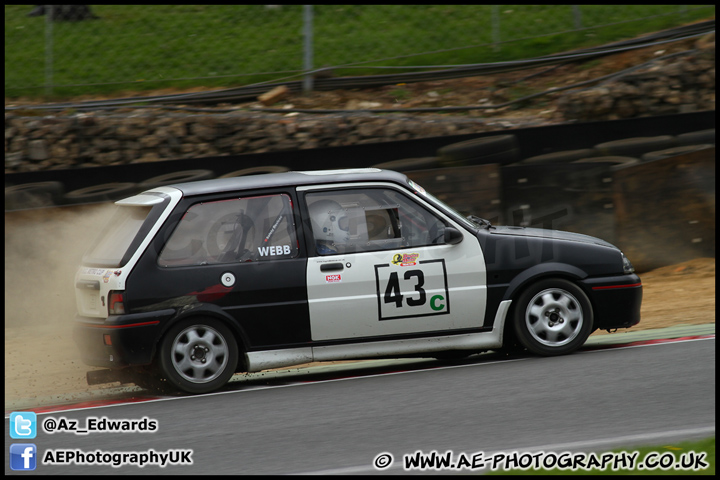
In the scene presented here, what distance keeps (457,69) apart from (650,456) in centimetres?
1316

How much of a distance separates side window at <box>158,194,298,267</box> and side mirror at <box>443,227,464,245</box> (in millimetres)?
1289

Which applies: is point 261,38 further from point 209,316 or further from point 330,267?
point 209,316

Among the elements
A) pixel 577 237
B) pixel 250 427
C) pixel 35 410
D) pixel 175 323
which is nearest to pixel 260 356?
pixel 175 323

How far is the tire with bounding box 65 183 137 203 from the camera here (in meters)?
11.8

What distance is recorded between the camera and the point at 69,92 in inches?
632

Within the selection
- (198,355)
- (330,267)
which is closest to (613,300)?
(330,267)

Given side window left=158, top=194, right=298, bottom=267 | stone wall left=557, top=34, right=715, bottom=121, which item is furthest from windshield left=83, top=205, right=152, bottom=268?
stone wall left=557, top=34, right=715, bottom=121

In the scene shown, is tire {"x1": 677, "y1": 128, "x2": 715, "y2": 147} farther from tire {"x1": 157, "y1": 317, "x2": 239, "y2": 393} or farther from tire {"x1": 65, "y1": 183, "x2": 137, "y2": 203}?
tire {"x1": 157, "y1": 317, "x2": 239, "y2": 393}

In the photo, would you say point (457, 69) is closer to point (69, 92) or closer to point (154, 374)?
point (69, 92)

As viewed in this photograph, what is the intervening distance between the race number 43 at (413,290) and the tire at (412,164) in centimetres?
472

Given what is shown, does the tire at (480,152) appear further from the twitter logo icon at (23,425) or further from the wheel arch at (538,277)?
the twitter logo icon at (23,425)

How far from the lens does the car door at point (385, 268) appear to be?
750cm

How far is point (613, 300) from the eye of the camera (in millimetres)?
7793

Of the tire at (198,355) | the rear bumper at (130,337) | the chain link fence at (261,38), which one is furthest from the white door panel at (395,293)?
the chain link fence at (261,38)
